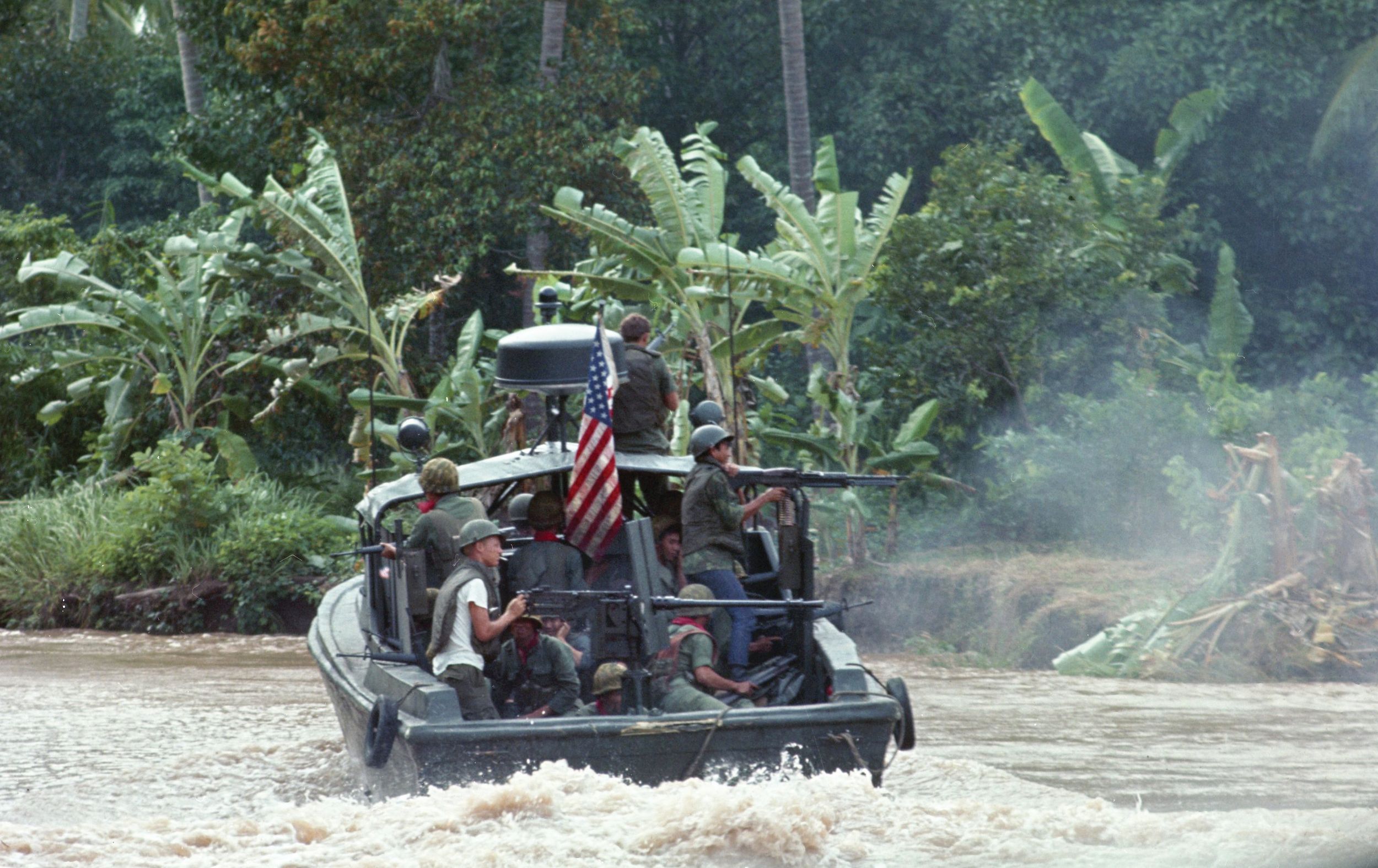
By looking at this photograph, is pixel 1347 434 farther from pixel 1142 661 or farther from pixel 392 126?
pixel 392 126

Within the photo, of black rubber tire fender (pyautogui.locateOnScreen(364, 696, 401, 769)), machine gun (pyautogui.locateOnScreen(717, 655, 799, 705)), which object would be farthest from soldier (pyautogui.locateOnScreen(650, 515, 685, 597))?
black rubber tire fender (pyautogui.locateOnScreen(364, 696, 401, 769))

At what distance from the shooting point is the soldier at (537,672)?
26.6ft

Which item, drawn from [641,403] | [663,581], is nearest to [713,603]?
[663,581]

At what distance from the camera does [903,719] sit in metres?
8.29

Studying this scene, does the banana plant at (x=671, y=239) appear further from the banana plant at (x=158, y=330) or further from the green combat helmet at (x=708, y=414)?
the green combat helmet at (x=708, y=414)

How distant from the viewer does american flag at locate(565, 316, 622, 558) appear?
8.39 m

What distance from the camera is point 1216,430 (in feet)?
45.8

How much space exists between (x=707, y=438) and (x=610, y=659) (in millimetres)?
1278

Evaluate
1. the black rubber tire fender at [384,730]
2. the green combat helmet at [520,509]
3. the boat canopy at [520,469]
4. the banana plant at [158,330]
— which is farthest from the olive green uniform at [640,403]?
the banana plant at [158,330]

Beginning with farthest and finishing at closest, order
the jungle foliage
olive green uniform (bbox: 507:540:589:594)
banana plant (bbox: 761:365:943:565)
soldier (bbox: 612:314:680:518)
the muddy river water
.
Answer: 1. the jungle foliage
2. banana plant (bbox: 761:365:943:565)
3. soldier (bbox: 612:314:680:518)
4. olive green uniform (bbox: 507:540:589:594)
5. the muddy river water

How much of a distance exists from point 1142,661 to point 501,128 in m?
9.41

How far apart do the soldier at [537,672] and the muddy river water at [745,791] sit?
74 cm

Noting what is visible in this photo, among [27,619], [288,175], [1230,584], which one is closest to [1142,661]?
[1230,584]

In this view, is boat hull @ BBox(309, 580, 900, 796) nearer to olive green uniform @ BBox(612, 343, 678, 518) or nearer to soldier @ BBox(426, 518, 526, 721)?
soldier @ BBox(426, 518, 526, 721)
